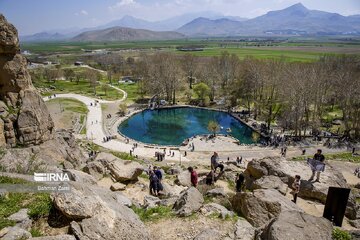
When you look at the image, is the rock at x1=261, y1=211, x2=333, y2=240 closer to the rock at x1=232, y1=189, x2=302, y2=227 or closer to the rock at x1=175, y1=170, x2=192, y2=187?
the rock at x1=232, y1=189, x2=302, y2=227

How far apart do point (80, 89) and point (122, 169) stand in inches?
3728

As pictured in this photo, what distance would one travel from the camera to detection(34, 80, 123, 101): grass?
327 ft

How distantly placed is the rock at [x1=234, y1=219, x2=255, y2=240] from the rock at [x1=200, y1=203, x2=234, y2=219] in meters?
0.75

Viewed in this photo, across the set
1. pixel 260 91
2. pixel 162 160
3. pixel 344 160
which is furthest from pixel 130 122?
pixel 344 160

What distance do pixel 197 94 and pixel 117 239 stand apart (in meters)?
84.4

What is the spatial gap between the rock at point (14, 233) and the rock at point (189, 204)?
6898mm

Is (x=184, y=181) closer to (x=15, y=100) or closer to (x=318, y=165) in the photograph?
(x=318, y=165)

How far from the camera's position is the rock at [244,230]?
40.0 feet

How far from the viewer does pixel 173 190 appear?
22031 millimetres

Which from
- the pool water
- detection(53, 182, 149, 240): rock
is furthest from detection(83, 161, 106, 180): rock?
the pool water

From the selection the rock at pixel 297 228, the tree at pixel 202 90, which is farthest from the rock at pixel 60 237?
the tree at pixel 202 90

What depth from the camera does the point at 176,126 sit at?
245ft

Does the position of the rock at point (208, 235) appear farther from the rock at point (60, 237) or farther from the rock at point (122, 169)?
the rock at point (122, 169)

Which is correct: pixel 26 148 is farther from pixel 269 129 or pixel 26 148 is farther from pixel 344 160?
pixel 269 129
